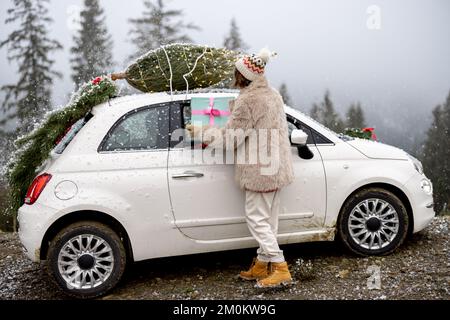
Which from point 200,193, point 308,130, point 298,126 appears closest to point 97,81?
point 200,193

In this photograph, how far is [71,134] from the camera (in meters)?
5.38

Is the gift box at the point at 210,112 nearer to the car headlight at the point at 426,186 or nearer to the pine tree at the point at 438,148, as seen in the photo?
the car headlight at the point at 426,186

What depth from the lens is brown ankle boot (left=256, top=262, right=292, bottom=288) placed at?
5211 millimetres

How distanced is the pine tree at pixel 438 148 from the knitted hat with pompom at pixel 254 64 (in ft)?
149

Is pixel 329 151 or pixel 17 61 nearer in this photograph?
pixel 329 151

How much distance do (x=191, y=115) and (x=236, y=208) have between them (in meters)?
1.02

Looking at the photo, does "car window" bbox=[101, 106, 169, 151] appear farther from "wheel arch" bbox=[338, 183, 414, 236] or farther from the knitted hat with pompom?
"wheel arch" bbox=[338, 183, 414, 236]

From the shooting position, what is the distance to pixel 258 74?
5090 mm

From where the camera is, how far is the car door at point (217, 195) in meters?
5.28

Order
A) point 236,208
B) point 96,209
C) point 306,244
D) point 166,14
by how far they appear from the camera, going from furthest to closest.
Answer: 1. point 166,14
2. point 306,244
3. point 236,208
4. point 96,209

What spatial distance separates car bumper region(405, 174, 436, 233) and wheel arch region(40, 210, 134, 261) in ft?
9.82

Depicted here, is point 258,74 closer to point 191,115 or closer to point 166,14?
point 191,115

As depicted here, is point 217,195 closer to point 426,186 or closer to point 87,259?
point 87,259

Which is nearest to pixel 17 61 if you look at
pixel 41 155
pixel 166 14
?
pixel 166 14
